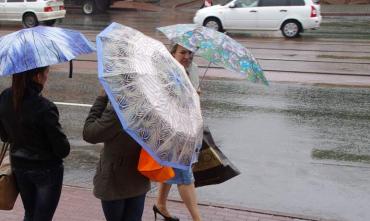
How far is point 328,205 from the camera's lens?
563 cm

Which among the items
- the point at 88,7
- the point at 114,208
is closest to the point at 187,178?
the point at 114,208

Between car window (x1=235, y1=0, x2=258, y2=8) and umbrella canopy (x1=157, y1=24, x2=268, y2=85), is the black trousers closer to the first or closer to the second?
umbrella canopy (x1=157, y1=24, x2=268, y2=85)

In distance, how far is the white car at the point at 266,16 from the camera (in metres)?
19.5

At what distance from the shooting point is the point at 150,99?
2.84 meters

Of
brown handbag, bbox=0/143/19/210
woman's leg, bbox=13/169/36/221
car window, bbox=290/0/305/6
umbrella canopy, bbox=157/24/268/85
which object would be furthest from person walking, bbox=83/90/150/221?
car window, bbox=290/0/305/6

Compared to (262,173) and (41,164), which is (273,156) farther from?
(41,164)

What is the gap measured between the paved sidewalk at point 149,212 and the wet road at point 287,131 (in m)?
0.29

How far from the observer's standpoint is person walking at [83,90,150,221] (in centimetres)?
326

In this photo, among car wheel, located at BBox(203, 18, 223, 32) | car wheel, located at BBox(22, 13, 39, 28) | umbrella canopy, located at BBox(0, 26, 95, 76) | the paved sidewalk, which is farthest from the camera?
car wheel, located at BBox(22, 13, 39, 28)

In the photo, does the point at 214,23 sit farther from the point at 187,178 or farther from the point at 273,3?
the point at 187,178

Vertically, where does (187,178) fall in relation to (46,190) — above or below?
below

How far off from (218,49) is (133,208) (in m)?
1.32

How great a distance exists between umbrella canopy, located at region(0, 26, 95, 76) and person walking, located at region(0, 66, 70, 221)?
0.44 ft

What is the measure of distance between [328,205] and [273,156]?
1656 millimetres
